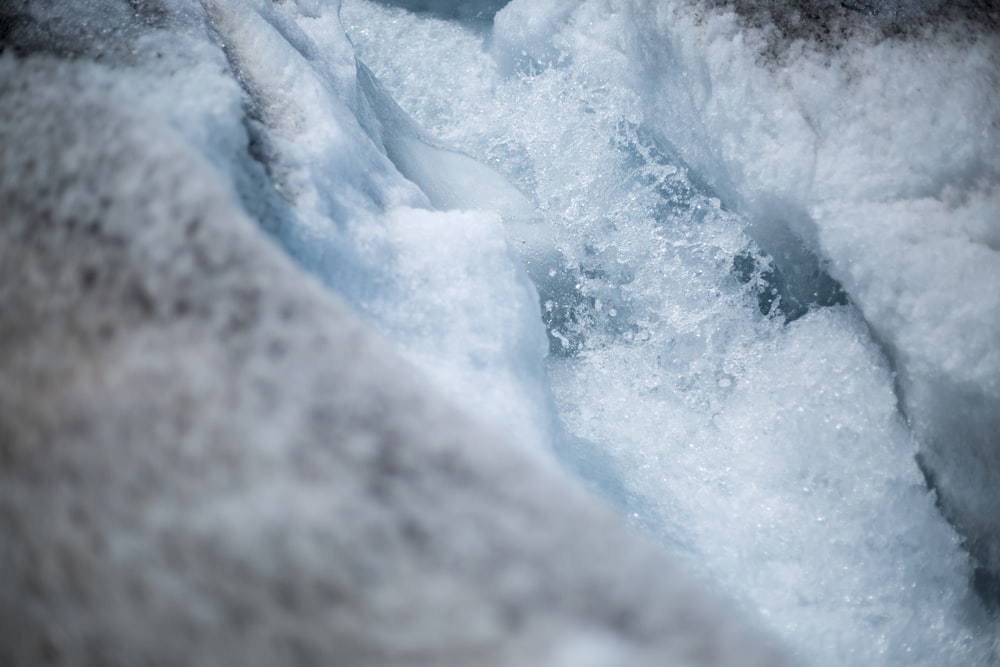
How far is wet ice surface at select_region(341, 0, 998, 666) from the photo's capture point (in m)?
1.16

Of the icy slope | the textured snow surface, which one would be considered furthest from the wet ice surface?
the icy slope

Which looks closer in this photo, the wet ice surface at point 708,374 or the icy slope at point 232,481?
the icy slope at point 232,481

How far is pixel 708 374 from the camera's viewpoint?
4.64 feet

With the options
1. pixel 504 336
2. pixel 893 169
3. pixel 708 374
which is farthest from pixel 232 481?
pixel 893 169

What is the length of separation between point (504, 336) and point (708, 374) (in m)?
0.65

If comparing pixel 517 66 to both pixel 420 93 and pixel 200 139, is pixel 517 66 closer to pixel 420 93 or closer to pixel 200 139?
pixel 420 93

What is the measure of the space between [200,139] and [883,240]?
122cm

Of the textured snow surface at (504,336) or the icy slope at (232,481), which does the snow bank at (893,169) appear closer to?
the textured snow surface at (504,336)

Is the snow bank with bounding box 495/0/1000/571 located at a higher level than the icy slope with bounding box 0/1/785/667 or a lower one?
higher

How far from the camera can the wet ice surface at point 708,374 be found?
1.16 meters

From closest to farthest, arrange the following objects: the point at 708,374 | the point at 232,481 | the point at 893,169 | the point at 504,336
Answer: the point at 232,481 → the point at 504,336 → the point at 893,169 → the point at 708,374

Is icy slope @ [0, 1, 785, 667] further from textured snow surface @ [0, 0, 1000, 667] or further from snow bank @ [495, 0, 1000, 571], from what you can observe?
snow bank @ [495, 0, 1000, 571]

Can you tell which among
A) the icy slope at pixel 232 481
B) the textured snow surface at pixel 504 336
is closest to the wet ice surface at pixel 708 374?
the textured snow surface at pixel 504 336

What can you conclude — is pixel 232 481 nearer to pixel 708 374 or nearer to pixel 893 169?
pixel 708 374
